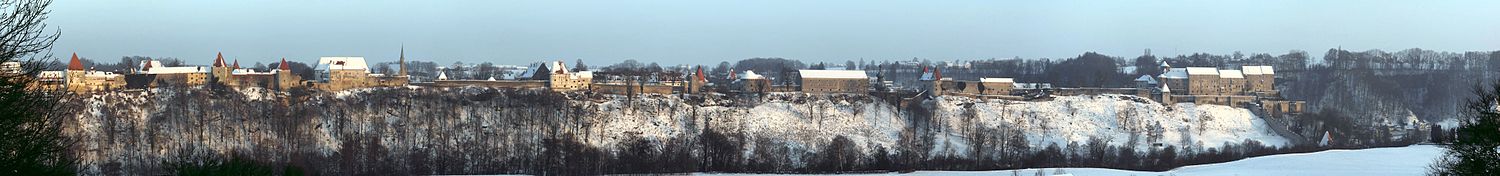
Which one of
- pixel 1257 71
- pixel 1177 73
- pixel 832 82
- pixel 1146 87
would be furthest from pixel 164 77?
pixel 1257 71

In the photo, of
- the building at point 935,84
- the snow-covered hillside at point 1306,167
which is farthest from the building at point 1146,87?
the snow-covered hillside at point 1306,167

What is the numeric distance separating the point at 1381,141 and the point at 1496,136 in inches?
1460

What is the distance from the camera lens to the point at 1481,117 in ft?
45.7

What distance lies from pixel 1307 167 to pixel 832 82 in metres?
21.8

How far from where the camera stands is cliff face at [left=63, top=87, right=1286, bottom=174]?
3616 centimetres

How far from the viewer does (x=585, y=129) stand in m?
41.6

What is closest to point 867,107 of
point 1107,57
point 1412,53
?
point 1107,57

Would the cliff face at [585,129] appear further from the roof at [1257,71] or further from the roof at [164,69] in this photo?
the roof at [1257,71]

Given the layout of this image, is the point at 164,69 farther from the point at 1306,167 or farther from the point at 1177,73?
the point at 1177,73

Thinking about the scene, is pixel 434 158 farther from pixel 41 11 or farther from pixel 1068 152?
pixel 41 11

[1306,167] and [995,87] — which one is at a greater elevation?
[995,87]

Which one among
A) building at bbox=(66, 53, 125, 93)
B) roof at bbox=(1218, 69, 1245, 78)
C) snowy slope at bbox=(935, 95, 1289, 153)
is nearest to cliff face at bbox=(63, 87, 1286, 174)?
snowy slope at bbox=(935, 95, 1289, 153)

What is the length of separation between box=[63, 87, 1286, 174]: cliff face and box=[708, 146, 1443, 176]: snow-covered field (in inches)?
182

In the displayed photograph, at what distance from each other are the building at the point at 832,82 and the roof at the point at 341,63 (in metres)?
14.5
